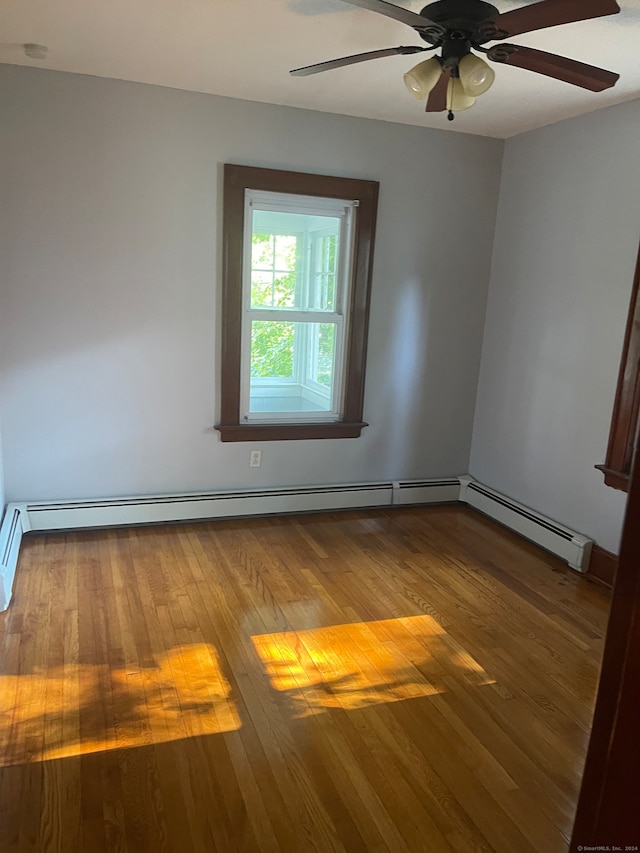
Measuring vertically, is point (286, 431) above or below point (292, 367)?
below

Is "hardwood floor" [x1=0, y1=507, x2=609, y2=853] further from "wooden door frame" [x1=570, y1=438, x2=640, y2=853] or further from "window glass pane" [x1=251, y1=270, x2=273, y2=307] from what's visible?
"window glass pane" [x1=251, y1=270, x2=273, y2=307]

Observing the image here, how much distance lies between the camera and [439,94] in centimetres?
233

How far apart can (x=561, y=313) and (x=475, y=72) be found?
1.85m

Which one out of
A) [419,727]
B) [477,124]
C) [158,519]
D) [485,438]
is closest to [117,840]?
[419,727]

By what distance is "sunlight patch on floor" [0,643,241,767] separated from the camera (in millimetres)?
1975

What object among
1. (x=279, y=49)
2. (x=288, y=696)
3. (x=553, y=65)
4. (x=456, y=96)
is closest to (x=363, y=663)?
(x=288, y=696)

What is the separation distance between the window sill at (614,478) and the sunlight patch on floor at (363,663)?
1222mm

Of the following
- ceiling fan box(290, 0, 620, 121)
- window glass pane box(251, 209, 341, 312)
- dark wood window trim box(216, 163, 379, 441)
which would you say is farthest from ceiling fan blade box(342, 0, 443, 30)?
window glass pane box(251, 209, 341, 312)

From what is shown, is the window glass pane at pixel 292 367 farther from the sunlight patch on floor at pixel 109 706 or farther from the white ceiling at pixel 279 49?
the sunlight patch on floor at pixel 109 706

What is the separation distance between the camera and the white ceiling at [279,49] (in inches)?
91.0

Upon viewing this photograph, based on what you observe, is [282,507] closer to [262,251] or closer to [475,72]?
[262,251]

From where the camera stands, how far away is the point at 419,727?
2131 mm

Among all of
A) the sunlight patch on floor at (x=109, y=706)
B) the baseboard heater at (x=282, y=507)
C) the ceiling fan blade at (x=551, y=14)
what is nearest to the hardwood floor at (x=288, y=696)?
the sunlight patch on floor at (x=109, y=706)

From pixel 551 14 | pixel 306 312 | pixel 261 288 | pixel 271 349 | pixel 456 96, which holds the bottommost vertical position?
pixel 271 349
